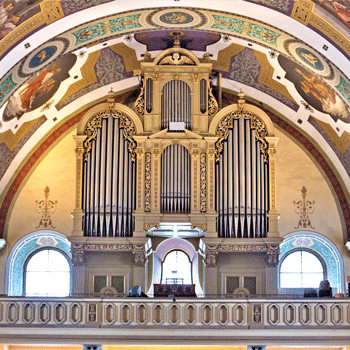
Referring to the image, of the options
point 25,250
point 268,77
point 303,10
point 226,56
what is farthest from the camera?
point 25,250

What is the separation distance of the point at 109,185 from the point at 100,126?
5.30 feet

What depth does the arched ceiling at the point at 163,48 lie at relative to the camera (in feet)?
57.1

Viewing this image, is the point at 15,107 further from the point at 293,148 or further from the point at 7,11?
the point at 293,148

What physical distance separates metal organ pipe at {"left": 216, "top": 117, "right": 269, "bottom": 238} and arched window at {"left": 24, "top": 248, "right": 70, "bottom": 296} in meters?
4.89

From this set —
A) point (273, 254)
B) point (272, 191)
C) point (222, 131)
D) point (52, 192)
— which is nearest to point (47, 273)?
point (52, 192)

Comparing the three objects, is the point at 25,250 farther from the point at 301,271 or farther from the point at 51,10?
the point at 51,10

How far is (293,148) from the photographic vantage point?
74.7ft

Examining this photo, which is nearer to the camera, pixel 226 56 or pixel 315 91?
pixel 315 91

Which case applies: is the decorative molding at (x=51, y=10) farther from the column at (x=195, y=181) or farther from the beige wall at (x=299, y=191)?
the beige wall at (x=299, y=191)

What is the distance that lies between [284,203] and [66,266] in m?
6.39

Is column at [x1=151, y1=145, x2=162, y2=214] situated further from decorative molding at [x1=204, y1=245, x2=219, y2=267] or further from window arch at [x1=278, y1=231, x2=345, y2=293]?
window arch at [x1=278, y1=231, x2=345, y2=293]

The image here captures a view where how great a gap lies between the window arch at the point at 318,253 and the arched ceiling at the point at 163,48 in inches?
65.3

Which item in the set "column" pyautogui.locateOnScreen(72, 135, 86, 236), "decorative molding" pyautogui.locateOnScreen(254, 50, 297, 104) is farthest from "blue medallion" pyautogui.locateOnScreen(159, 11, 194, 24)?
"column" pyautogui.locateOnScreen(72, 135, 86, 236)

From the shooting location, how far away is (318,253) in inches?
894
